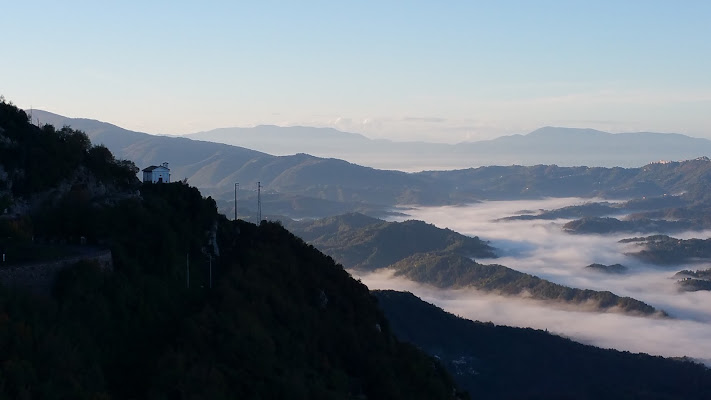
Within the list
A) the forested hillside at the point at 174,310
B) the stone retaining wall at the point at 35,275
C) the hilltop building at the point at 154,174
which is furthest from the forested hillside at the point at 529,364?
the stone retaining wall at the point at 35,275

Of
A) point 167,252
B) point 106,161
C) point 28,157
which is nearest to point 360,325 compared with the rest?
point 167,252

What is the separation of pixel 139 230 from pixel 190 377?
1056cm

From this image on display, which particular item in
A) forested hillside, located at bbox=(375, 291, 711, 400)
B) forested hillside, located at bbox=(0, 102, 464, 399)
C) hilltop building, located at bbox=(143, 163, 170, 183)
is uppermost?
hilltop building, located at bbox=(143, 163, 170, 183)

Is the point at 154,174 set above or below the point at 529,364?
above

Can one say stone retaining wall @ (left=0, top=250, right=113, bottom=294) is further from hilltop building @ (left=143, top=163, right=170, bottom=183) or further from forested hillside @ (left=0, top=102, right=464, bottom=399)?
hilltop building @ (left=143, top=163, right=170, bottom=183)

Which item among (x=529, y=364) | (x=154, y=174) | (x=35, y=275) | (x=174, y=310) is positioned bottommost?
(x=529, y=364)

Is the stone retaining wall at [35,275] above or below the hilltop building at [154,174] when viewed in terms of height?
below

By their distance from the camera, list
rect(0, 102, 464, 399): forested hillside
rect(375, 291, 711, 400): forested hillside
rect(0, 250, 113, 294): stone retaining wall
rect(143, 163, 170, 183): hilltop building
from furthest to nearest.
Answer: rect(375, 291, 711, 400): forested hillside < rect(143, 163, 170, 183): hilltop building < rect(0, 250, 113, 294): stone retaining wall < rect(0, 102, 464, 399): forested hillside

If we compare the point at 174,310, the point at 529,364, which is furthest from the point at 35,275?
the point at 529,364

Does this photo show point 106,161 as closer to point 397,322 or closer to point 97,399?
point 97,399

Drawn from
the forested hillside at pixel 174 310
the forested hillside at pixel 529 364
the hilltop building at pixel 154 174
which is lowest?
the forested hillside at pixel 529 364

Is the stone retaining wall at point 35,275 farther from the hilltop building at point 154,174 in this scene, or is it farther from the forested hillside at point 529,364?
the forested hillside at point 529,364

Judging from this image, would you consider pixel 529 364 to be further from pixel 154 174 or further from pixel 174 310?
pixel 174 310

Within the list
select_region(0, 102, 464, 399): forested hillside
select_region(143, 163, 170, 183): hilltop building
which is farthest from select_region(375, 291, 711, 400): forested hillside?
select_region(143, 163, 170, 183): hilltop building
